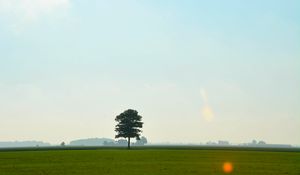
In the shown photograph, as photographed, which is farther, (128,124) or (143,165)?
(128,124)

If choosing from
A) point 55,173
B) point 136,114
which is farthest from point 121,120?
point 55,173

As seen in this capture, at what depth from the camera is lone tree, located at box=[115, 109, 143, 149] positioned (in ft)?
440

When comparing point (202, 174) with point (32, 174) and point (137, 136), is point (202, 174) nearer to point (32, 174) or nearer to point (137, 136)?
point (32, 174)

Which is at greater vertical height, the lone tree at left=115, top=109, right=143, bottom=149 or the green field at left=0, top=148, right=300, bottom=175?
the lone tree at left=115, top=109, right=143, bottom=149

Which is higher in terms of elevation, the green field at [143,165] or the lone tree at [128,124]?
the lone tree at [128,124]

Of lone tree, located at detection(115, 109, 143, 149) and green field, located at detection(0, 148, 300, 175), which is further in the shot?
lone tree, located at detection(115, 109, 143, 149)

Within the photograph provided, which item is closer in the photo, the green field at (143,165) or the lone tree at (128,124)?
the green field at (143,165)

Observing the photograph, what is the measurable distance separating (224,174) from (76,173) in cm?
1176

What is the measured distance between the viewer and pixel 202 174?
114 ft

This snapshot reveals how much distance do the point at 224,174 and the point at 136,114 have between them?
3998 inches

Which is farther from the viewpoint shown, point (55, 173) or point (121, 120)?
point (121, 120)

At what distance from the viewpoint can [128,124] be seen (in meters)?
134

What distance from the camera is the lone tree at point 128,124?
440 feet

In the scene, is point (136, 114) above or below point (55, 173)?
above
